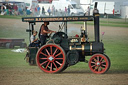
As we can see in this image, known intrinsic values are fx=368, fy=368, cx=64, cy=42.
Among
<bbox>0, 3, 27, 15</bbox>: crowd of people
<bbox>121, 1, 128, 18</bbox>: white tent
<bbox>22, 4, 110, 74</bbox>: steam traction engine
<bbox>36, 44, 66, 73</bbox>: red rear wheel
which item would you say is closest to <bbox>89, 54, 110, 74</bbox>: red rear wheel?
<bbox>22, 4, 110, 74</bbox>: steam traction engine

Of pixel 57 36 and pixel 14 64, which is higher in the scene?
pixel 57 36

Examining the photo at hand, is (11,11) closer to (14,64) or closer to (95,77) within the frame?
(14,64)

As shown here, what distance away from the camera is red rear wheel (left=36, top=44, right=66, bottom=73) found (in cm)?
1098

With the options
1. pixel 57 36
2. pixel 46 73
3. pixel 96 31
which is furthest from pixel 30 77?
pixel 96 31

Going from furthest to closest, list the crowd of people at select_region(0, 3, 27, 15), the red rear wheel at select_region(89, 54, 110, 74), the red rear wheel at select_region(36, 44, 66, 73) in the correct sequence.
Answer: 1. the crowd of people at select_region(0, 3, 27, 15)
2. the red rear wheel at select_region(36, 44, 66, 73)
3. the red rear wheel at select_region(89, 54, 110, 74)

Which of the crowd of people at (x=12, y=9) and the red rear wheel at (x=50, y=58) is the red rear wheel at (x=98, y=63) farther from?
the crowd of people at (x=12, y=9)

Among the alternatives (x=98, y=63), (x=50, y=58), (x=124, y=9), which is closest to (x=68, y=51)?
(x=50, y=58)

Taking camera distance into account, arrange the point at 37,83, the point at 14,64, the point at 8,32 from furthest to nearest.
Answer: the point at 8,32, the point at 14,64, the point at 37,83

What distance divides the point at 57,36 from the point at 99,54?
1.41 m

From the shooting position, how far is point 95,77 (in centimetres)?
1027

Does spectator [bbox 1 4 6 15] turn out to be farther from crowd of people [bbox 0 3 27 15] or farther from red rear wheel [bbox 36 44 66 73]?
red rear wheel [bbox 36 44 66 73]

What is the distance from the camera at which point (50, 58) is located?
36.2ft

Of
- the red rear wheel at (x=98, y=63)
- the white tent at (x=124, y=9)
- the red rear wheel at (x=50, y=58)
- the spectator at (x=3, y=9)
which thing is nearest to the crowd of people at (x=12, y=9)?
the spectator at (x=3, y=9)

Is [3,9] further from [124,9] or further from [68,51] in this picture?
[68,51]
